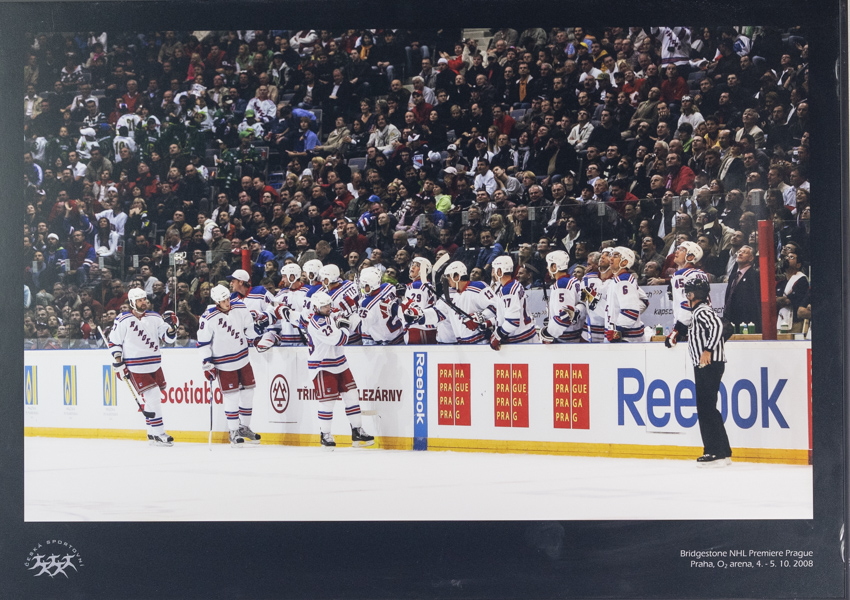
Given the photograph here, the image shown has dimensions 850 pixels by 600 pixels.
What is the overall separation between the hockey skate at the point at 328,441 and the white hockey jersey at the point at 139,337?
99 centimetres

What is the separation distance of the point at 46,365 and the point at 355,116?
2.07 metres

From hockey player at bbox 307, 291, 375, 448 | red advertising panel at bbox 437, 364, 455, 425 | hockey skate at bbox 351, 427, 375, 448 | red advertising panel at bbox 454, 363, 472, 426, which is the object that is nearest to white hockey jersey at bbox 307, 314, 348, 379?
hockey player at bbox 307, 291, 375, 448

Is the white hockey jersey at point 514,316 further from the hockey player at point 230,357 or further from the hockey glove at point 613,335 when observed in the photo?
Answer: the hockey player at point 230,357

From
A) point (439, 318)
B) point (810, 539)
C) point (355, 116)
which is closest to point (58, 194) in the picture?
point (355, 116)

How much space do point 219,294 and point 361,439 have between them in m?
1.11

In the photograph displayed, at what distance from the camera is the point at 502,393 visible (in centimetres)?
468

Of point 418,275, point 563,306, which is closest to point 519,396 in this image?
point 563,306

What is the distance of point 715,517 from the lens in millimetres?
3826

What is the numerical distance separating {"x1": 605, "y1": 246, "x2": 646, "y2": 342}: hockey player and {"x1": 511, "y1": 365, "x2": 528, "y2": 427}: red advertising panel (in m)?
0.53

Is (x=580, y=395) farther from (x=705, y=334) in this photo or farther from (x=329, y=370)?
(x=329, y=370)

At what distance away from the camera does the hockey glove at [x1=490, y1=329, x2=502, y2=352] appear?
473 centimetres

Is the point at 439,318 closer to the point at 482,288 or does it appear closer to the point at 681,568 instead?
the point at 482,288

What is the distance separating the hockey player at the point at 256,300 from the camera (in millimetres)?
4547

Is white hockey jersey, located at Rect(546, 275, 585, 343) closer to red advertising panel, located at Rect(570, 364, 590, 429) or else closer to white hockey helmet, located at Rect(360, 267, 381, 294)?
red advertising panel, located at Rect(570, 364, 590, 429)
